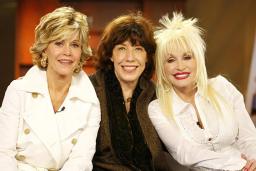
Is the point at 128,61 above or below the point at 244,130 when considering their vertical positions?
above

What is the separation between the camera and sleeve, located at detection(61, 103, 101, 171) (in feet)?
7.82

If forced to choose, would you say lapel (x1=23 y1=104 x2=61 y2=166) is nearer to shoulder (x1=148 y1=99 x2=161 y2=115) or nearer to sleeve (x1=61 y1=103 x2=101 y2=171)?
sleeve (x1=61 y1=103 x2=101 y2=171)

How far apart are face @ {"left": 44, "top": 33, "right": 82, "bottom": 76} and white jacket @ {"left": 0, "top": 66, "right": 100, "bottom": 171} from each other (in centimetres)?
12

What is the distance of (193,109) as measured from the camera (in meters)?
2.77

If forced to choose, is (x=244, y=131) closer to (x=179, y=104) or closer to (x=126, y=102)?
(x=179, y=104)

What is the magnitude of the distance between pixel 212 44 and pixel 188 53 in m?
2.26

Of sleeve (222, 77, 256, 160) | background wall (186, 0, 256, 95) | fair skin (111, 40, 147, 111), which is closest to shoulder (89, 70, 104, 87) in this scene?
fair skin (111, 40, 147, 111)

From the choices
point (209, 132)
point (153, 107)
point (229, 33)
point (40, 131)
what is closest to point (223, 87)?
point (209, 132)

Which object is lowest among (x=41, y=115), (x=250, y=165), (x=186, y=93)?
(x=250, y=165)

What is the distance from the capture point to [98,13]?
5223mm

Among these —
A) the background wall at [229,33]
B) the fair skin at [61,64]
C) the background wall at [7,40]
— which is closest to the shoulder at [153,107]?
the fair skin at [61,64]

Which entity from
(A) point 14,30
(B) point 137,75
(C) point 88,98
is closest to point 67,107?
(C) point 88,98

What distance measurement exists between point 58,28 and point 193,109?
3.38ft

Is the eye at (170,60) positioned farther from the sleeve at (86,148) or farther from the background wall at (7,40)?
the background wall at (7,40)
